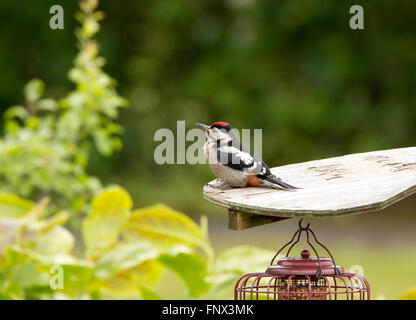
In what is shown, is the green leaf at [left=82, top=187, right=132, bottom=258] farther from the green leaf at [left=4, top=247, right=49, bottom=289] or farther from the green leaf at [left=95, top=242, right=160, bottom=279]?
the green leaf at [left=4, top=247, right=49, bottom=289]

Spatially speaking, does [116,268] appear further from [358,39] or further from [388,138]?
[358,39]

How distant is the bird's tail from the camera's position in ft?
8.59

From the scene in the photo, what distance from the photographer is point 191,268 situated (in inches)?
130

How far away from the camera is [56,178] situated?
446 cm

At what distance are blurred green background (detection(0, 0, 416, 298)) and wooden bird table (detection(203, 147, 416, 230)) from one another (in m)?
7.27

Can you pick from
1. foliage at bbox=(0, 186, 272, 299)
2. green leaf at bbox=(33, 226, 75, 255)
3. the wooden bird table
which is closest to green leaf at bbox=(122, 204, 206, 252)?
foliage at bbox=(0, 186, 272, 299)

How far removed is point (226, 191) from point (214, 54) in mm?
9726

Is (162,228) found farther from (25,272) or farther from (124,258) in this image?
(25,272)

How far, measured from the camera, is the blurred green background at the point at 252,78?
36.8 feet

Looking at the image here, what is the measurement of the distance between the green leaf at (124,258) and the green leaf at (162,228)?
15cm

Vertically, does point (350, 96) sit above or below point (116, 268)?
above

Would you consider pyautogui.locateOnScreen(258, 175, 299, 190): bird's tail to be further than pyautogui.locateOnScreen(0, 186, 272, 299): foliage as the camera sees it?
No

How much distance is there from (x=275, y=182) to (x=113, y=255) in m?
1.19
